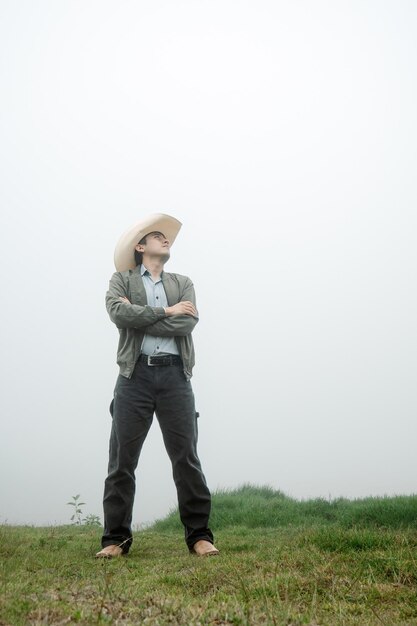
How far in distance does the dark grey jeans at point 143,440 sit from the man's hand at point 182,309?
1.56ft

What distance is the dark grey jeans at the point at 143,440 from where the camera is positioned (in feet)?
17.8

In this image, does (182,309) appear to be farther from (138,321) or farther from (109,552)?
(109,552)

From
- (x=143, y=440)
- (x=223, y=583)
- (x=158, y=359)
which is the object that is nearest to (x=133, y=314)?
(x=158, y=359)

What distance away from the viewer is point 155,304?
5953 mm

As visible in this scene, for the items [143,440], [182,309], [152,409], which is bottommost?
[143,440]

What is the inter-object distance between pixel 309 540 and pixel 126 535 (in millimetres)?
1566

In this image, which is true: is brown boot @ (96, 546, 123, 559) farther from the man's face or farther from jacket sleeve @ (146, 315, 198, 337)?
the man's face

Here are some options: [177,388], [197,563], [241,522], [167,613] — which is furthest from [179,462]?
[241,522]

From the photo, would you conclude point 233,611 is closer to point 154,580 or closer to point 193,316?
point 154,580

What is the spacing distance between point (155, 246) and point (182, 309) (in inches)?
30.2

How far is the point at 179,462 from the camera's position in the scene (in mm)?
5457

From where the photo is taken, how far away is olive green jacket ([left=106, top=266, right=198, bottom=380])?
18.1 feet

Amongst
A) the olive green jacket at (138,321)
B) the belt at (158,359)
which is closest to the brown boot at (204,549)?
the olive green jacket at (138,321)

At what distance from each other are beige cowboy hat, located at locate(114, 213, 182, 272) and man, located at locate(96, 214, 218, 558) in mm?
442
